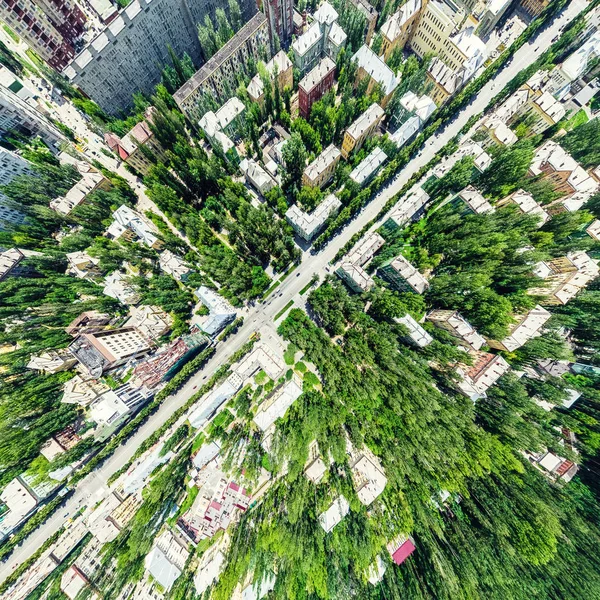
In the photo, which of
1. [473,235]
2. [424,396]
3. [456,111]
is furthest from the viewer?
[456,111]

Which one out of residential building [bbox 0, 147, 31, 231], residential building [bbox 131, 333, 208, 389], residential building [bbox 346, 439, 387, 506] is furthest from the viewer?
residential building [bbox 131, 333, 208, 389]

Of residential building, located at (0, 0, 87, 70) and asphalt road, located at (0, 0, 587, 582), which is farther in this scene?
residential building, located at (0, 0, 87, 70)

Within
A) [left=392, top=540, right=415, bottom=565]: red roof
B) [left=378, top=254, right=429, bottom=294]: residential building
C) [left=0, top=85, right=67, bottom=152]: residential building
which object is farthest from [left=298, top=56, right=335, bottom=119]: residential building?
[left=392, top=540, right=415, bottom=565]: red roof

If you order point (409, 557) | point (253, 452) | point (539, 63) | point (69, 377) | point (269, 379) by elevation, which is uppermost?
point (69, 377)

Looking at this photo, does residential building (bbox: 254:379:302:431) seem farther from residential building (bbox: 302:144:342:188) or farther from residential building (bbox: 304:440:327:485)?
residential building (bbox: 302:144:342:188)

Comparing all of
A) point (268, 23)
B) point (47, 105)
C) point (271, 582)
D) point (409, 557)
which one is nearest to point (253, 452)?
point (271, 582)

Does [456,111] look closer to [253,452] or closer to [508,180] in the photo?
[508,180]
